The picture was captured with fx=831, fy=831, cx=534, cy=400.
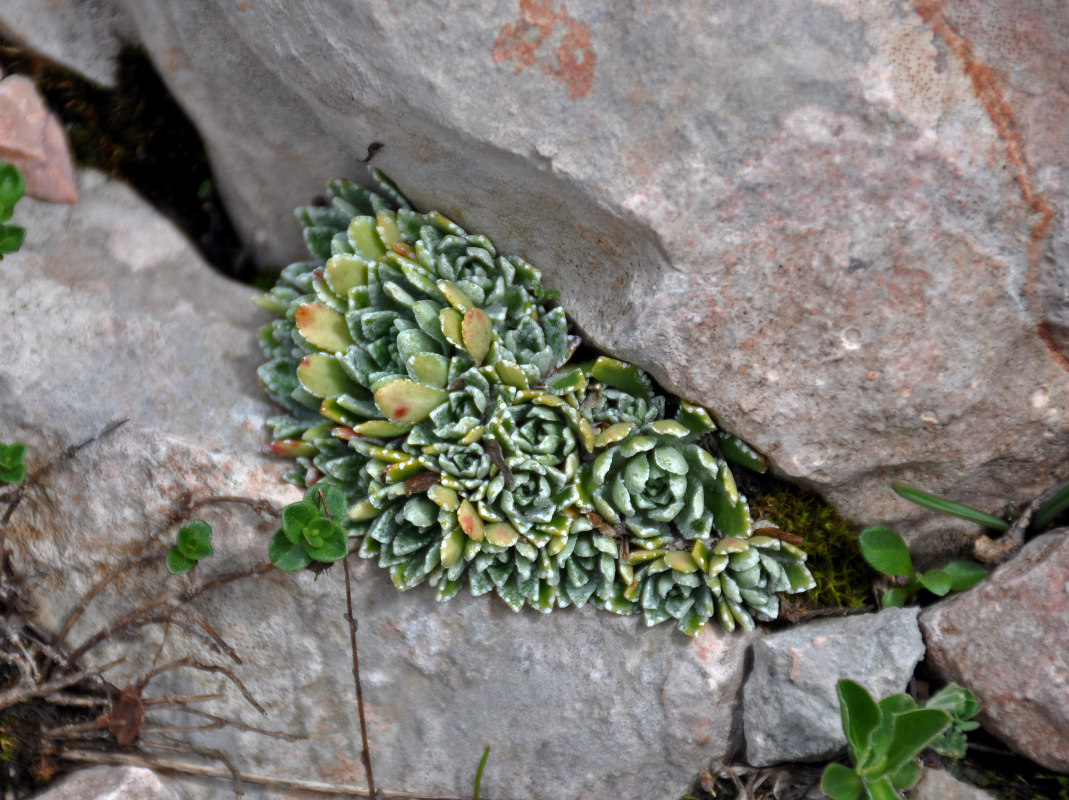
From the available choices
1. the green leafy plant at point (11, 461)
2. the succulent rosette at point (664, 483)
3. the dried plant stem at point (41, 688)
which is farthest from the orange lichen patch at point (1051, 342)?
the green leafy plant at point (11, 461)

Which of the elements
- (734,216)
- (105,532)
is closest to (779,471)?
(734,216)

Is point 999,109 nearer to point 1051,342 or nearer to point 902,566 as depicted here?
point 1051,342

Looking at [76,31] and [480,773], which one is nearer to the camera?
[480,773]

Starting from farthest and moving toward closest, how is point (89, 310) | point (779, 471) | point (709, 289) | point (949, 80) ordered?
point (89, 310) → point (779, 471) → point (709, 289) → point (949, 80)

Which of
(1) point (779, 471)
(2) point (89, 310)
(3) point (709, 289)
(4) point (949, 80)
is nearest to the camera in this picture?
(4) point (949, 80)

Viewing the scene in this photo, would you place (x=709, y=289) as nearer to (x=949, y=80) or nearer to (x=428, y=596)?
(x=949, y=80)

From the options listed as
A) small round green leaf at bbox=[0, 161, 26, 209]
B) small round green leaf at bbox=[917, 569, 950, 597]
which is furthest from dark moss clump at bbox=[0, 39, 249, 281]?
small round green leaf at bbox=[917, 569, 950, 597]

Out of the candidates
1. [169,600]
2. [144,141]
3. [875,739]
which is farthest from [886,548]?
[144,141]
